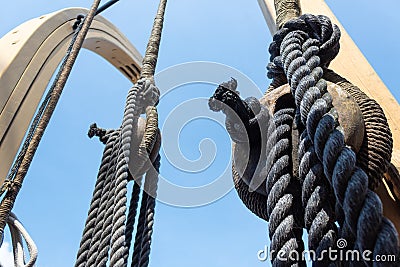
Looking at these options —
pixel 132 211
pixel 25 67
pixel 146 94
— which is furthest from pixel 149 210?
pixel 25 67

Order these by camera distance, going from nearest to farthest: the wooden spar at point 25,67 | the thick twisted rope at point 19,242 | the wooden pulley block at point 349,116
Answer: the wooden pulley block at point 349,116, the thick twisted rope at point 19,242, the wooden spar at point 25,67

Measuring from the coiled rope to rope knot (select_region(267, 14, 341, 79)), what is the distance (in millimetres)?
411

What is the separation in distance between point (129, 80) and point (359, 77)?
234 cm

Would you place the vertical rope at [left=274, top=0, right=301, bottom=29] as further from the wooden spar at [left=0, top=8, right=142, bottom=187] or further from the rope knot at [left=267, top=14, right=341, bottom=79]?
the wooden spar at [left=0, top=8, right=142, bottom=187]

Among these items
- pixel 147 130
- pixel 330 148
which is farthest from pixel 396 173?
pixel 147 130

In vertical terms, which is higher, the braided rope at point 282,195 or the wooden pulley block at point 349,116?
the wooden pulley block at point 349,116

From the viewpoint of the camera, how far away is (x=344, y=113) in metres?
0.50

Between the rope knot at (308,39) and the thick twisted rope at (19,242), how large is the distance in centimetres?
91

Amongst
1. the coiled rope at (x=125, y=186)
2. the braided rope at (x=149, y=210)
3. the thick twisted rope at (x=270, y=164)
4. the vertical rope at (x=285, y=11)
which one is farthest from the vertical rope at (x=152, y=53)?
the thick twisted rope at (x=270, y=164)

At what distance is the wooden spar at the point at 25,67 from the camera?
5.00 ft

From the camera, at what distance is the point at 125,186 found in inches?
33.6

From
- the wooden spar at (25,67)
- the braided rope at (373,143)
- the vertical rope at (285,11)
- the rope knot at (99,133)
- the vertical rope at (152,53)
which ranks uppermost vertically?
the wooden spar at (25,67)

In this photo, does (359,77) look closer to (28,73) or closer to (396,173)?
(396,173)

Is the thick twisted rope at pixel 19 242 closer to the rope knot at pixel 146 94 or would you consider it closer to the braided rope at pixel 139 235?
the braided rope at pixel 139 235
